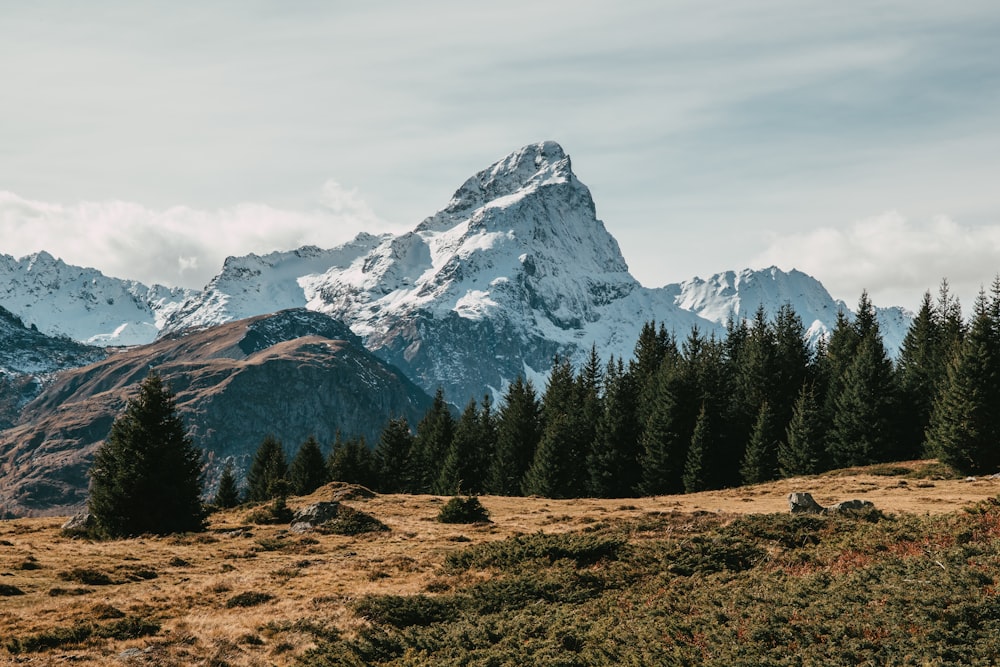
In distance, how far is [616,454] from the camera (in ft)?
264

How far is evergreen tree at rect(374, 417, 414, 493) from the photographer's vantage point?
357ft

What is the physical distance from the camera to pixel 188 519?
50406 millimetres

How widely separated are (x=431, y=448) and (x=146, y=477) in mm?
59473

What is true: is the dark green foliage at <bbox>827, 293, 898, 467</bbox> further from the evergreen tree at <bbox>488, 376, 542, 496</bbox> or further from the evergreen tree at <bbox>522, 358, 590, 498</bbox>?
the evergreen tree at <bbox>488, 376, 542, 496</bbox>

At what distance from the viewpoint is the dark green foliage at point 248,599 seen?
29.9 metres

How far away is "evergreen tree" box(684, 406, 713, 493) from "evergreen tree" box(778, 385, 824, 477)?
6.52 m

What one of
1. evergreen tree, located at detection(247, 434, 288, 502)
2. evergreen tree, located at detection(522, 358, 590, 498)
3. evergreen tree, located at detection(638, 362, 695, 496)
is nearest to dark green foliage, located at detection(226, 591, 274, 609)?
evergreen tree, located at detection(522, 358, 590, 498)

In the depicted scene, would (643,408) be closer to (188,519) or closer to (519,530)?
(519,530)

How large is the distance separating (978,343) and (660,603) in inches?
2007

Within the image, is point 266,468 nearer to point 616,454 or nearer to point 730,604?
point 616,454

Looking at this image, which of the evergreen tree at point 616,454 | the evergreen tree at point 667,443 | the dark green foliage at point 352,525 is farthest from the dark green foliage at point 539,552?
the evergreen tree at point 616,454

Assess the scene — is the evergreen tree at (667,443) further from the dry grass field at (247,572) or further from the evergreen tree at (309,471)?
the evergreen tree at (309,471)

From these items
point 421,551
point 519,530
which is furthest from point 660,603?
point 519,530

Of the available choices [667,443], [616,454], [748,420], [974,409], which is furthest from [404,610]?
[748,420]
